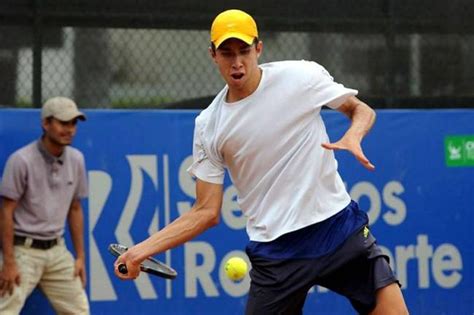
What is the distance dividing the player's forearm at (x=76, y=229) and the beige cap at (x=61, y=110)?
0.54 m

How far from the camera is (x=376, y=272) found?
460 centimetres

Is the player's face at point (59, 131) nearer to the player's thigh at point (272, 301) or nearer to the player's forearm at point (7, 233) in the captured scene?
the player's forearm at point (7, 233)

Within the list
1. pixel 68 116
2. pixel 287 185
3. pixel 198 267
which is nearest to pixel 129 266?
pixel 287 185

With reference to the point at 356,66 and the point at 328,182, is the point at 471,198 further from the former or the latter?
the point at 328,182

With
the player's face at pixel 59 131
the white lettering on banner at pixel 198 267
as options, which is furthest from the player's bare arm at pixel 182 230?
the white lettering on banner at pixel 198 267

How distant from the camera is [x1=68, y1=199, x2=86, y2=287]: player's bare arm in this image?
6887 millimetres

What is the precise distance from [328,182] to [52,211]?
2579 mm

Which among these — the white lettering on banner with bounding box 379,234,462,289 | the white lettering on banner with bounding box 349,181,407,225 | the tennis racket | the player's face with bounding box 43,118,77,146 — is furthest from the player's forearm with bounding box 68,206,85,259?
the tennis racket

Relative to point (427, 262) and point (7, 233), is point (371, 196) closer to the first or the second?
point (427, 262)

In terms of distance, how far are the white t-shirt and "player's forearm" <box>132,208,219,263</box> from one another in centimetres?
15

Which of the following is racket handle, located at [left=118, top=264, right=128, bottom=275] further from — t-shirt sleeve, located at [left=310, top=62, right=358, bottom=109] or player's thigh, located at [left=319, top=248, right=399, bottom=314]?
t-shirt sleeve, located at [left=310, top=62, right=358, bottom=109]

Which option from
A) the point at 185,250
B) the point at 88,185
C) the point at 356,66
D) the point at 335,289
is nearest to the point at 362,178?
the point at 356,66

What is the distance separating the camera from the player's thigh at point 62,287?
6.81m

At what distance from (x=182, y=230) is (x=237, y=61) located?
67 centimetres
